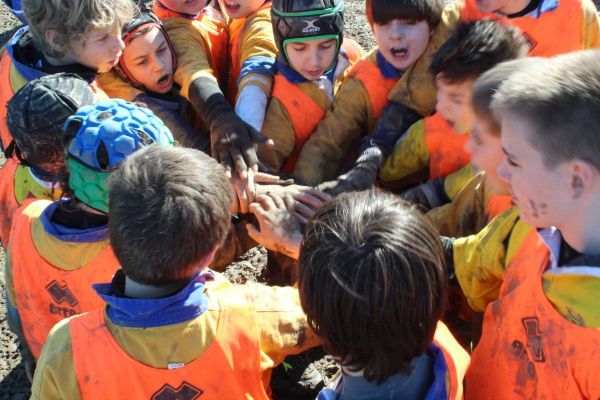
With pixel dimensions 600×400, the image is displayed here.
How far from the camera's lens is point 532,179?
1651mm

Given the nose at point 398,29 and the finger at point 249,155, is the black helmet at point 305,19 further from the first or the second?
the finger at point 249,155

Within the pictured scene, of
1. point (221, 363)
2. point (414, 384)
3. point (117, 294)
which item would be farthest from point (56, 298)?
point (414, 384)

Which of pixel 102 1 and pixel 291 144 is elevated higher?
pixel 102 1

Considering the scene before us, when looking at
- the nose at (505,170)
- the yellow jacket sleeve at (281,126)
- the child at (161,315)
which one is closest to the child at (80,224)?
the child at (161,315)

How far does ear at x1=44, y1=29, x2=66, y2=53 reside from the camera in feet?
Result: 9.98

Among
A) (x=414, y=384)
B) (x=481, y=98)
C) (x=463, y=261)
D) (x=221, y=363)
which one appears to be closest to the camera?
(x=414, y=384)

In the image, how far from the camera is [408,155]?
3254mm

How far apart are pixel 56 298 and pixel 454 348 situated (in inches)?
59.5

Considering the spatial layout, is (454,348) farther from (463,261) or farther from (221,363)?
(221,363)

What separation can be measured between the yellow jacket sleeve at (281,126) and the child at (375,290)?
5.97 feet

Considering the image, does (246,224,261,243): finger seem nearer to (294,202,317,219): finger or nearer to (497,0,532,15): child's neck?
(294,202,317,219): finger

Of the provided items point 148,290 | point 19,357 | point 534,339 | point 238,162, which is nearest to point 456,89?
point 238,162

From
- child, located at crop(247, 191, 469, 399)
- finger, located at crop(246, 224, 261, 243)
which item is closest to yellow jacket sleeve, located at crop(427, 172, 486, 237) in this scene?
finger, located at crop(246, 224, 261, 243)

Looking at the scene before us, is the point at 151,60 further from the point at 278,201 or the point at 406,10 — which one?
the point at 406,10
